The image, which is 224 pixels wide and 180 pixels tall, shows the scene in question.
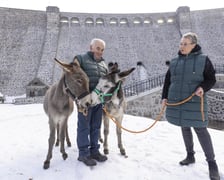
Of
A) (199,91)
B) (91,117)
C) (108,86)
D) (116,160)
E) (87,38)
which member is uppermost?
(87,38)

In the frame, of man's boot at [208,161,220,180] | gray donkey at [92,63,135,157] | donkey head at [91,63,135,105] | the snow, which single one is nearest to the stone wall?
the snow

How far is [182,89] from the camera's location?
2.72 m

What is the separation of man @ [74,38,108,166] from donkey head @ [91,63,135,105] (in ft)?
0.53

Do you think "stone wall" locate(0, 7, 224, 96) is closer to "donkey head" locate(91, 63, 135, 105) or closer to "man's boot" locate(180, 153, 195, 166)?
"donkey head" locate(91, 63, 135, 105)

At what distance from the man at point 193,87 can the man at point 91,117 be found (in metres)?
1.21

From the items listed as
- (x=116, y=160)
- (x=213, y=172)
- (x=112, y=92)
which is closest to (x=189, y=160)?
(x=213, y=172)

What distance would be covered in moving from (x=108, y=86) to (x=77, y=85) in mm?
559

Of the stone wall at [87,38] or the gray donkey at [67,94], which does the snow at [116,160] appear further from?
the stone wall at [87,38]

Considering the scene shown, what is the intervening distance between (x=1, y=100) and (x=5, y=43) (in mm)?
11768

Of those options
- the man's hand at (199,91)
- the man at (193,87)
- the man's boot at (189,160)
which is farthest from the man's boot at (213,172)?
the man's hand at (199,91)

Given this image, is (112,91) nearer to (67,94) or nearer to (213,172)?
(67,94)

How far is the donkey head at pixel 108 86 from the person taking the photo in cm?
271

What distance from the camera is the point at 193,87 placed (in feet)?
8.66

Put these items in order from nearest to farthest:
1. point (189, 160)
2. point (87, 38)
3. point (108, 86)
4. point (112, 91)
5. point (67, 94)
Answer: point (67, 94), point (108, 86), point (112, 91), point (189, 160), point (87, 38)
